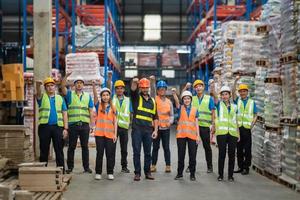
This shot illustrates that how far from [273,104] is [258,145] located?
118cm

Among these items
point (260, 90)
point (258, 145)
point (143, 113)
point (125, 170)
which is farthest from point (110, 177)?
point (260, 90)

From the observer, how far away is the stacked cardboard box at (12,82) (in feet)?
41.5

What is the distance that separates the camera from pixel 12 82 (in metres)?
12.7

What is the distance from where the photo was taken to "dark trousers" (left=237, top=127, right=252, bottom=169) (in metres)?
9.73

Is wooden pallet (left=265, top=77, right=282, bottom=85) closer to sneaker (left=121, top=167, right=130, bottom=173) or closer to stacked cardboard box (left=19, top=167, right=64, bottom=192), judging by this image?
sneaker (left=121, top=167, right=130, bottom=173)

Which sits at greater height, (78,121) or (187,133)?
(78,121)

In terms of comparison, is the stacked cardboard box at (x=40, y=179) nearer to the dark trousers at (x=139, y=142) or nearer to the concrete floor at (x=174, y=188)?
the concrete floor at (x=174, y=188)

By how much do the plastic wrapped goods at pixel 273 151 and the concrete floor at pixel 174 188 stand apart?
235 mm

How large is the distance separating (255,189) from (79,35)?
9.50 metres

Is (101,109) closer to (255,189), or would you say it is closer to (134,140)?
(134,140)

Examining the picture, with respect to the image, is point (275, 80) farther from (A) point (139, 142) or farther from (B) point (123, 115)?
(B) point (123, 115)

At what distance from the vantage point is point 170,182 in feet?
28.3

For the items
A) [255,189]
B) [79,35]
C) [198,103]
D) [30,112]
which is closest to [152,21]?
[79,35]

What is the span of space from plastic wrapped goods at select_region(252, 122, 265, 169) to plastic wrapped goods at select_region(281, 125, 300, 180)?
1.09m
